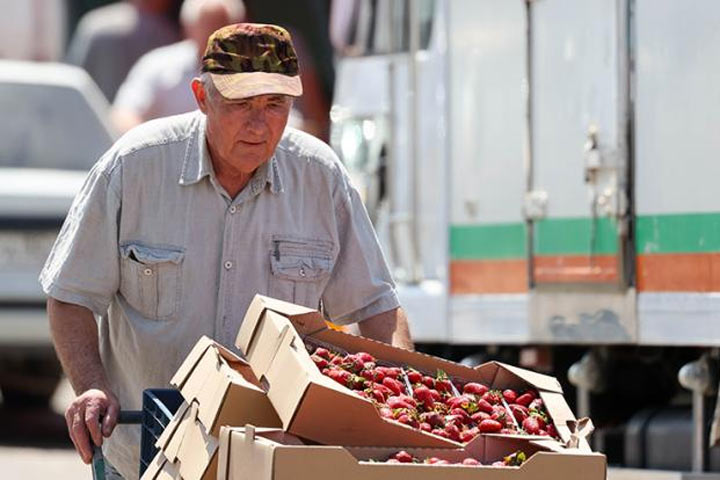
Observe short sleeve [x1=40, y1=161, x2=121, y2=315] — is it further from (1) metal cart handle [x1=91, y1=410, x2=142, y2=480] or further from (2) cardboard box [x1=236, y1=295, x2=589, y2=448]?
(2) cardboard box [x1=236, y1=295, x2=589, y2=448]

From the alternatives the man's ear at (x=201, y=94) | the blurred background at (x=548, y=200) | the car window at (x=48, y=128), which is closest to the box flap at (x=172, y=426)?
the man's ear at (x=201, y=94)

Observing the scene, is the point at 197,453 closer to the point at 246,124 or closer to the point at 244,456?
the point at 244,456

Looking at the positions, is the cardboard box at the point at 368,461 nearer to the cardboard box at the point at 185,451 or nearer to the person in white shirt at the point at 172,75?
the cardboard box at the point at 185,451

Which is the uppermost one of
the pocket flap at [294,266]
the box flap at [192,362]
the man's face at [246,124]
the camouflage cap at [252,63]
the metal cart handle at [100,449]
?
the camouflage cap at [252,63]

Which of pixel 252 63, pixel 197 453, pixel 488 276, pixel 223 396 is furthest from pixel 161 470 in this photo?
pixel 488 276

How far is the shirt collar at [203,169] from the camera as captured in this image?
5.45 meters

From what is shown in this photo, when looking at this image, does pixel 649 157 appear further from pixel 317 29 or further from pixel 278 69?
pixel 317 29

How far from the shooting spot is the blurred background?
832 centimetres

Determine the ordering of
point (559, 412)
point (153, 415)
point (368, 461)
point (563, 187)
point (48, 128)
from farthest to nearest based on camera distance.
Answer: point (48, 128)
point (563, 187)
point (153, 415)
point (559, 412)
point (368, 461)

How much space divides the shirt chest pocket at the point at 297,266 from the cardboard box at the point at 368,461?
3.92 ft

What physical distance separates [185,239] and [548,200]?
12.7 feet

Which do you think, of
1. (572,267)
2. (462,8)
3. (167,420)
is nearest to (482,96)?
(462,8)

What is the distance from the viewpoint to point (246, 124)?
5246mm

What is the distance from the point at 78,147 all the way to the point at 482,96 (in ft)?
13.4
